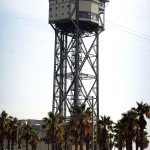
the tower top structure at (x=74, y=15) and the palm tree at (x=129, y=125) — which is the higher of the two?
the tower top structure at (x=74, y=15)

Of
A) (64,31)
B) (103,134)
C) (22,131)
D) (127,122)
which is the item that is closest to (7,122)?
(22,131)

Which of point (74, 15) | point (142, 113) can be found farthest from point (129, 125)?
point (74, 15)

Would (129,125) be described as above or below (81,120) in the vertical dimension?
below

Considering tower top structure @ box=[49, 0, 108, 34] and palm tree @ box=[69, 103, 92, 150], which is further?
tower top structure @ box=[49, 0, 108, 34]

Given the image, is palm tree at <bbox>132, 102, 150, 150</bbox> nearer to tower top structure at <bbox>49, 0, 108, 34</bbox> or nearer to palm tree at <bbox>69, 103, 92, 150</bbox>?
palm tree at <bbox>69, 103, 92, 150</bbox>

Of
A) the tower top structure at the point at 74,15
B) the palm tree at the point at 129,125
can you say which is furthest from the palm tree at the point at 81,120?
the tower top structure at the point at 74,15

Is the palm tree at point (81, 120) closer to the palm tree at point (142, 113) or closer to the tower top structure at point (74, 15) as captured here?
the palm tree at point (142, 113)

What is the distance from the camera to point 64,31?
13450 cm

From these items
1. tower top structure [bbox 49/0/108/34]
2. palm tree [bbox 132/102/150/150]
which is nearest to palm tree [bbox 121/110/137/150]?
palm tree [bbox 132/102/150/150]

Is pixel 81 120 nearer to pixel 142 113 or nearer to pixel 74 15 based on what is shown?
pixel 142 113

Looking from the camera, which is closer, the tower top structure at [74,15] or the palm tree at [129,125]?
the palm tree at [129,125]

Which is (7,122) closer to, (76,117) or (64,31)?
(76,117)

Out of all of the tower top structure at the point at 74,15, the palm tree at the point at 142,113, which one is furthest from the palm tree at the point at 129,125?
the tower top structure at the point at 74,15

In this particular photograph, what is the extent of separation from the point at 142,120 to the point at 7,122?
1447 inches
